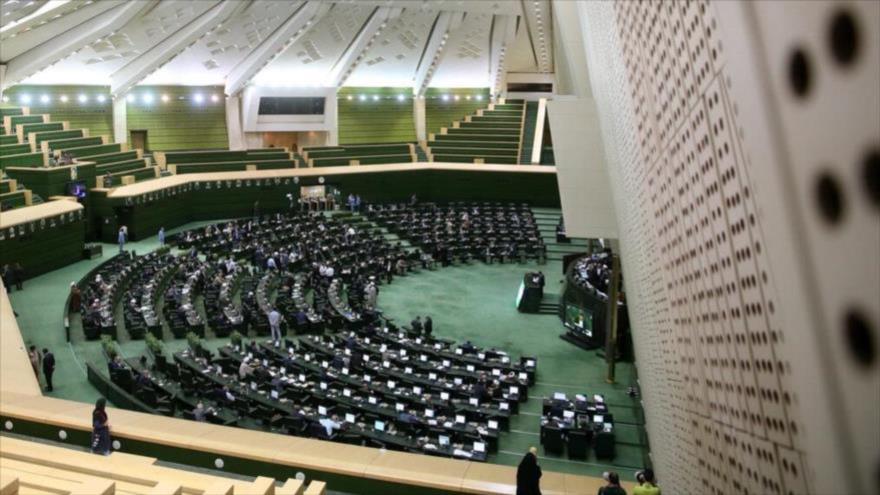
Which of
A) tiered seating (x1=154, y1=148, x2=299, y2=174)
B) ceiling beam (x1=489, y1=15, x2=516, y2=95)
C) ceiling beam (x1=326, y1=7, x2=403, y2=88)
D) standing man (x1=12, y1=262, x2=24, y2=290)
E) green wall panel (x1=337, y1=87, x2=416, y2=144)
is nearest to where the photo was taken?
standing man (x1=12, y1=262, x2=24, y2=290)

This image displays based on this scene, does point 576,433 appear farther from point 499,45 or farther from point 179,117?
point 499,45

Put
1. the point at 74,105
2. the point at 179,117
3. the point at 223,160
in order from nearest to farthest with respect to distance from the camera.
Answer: the point at 74,105, the point at 223,160, the point at 179,117

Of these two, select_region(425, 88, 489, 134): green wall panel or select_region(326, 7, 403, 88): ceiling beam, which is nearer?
select_region(326, 7, 403, 88): ceiling beam

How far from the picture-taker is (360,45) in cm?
3656

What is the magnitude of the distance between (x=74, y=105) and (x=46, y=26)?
6.69 m

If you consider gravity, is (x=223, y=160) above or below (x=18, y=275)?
above

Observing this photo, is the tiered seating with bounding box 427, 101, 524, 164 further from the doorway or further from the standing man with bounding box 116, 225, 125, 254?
the standing man with bounding box 116, 225, 125, 254

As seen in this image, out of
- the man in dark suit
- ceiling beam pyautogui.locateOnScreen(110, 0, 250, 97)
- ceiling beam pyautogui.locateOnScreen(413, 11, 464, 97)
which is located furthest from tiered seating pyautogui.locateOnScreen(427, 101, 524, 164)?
the man in dark suit

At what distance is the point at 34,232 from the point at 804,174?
22.9 m

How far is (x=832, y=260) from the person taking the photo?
2.27 feet

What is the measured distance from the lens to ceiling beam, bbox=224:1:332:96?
32969mm

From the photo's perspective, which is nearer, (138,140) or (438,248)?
(438,248)

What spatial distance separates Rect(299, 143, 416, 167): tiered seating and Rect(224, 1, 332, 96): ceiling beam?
15.4 feet

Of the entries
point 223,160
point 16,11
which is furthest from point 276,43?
point 16,11
